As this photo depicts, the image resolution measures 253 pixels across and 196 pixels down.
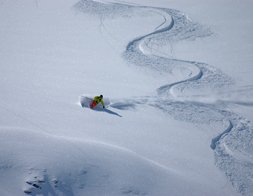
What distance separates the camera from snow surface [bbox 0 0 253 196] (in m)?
5.66

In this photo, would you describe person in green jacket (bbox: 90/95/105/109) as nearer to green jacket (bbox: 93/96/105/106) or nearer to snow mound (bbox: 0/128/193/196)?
green jacket (bbox: 93/96/105/106)

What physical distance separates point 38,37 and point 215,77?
619 cm

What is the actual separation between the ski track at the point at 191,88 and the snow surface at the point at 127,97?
0.11 feet

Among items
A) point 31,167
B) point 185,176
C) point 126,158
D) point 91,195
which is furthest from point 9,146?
point 185,176

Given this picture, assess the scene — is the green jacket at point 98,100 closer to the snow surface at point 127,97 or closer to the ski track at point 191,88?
the snow surface at point 127,97

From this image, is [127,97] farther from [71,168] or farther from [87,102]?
[71,168]

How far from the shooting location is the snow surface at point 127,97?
18.6 feet

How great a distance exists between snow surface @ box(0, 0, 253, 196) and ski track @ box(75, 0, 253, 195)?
0.11 feet

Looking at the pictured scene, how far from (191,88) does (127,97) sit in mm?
2011

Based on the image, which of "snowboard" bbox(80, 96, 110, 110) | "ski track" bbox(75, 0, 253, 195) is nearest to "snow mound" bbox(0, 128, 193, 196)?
"ski track" bbox(75, 0, 253, 195)

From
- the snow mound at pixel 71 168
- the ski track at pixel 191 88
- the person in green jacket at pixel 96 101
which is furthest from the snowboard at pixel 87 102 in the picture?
the snow mound at pixel 71 168

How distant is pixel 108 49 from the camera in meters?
11.4

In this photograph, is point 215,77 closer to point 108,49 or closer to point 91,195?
point 108,49

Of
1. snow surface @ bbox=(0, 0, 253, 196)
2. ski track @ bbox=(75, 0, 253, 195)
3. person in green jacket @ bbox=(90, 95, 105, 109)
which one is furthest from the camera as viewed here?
person in green jacket @ bbox=(90, 95, 105, 109)
